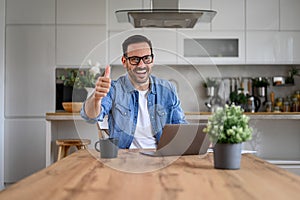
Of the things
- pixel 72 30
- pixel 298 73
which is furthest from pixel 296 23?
pixel 72 30

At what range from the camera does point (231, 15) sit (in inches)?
185

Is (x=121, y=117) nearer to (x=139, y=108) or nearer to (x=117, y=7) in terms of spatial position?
(x=139, y=108)

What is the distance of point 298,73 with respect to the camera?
496cm

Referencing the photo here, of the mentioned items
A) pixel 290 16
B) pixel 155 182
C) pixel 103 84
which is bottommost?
pixel 155 182

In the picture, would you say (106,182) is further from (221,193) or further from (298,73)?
(298,73)

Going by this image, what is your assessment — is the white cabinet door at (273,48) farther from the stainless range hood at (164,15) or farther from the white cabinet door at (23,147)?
the white cabinet door at (23,147)

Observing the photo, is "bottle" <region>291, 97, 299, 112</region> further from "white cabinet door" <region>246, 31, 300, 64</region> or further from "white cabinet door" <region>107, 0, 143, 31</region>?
"white cabinet door" <region>107, 0, 143, 31</region>

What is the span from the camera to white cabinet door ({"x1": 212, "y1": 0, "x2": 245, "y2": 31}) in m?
4.70

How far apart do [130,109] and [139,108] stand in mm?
51

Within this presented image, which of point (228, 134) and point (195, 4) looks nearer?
point (228, 134)

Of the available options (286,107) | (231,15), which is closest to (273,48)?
(231,15)

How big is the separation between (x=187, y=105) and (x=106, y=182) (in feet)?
12.1

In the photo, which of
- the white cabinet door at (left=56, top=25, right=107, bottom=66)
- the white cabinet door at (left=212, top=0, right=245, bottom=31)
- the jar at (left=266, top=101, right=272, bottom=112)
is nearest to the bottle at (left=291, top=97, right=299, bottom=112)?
the jar at (left=266, top=101, right=272, bottom=112)

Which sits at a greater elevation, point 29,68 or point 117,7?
point 117,7
